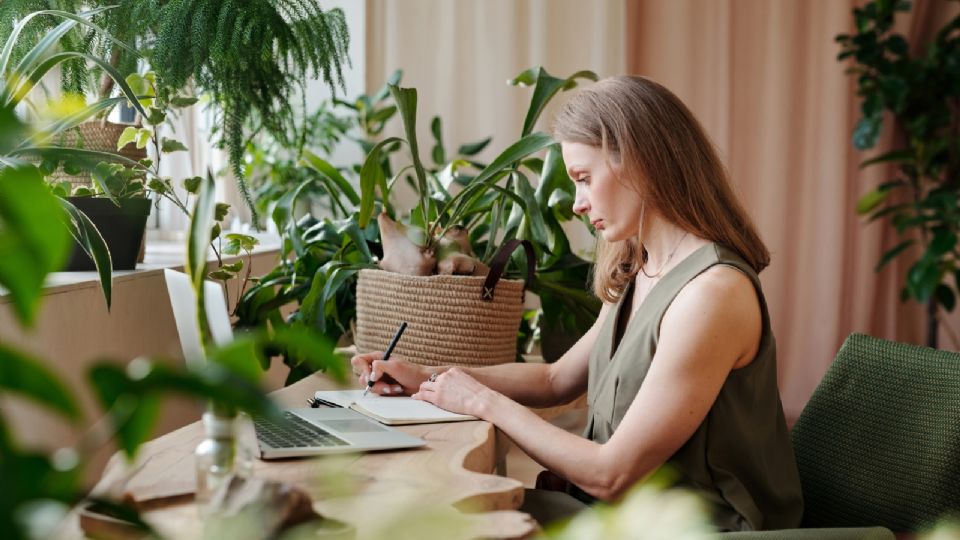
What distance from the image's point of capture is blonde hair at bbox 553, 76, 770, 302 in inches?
60.8

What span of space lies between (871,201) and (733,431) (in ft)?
10.6

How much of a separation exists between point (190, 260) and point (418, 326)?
3.93 feet

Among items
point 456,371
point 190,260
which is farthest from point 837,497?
point 190,260

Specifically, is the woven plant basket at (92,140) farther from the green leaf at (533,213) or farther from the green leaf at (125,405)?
the green leaf at (125,405)

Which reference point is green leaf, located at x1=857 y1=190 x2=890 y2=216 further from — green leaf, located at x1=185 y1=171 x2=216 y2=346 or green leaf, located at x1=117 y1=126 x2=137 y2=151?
green leaf, located at x1=185 y1=171 x2=216 y2=346

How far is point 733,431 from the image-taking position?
144 centimetres

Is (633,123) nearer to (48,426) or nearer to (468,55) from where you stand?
(48,426)

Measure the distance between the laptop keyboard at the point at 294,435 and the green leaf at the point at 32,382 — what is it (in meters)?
0.86

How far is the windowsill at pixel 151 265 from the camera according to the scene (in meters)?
1.75

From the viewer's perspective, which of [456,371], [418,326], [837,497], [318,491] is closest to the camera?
[318,491]

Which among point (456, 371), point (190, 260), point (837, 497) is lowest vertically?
point (837, 497)

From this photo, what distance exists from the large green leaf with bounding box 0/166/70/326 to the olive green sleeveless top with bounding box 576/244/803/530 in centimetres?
112

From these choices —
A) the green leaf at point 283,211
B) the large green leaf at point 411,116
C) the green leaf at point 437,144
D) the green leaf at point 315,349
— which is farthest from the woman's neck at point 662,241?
the green leaf at point 437,144

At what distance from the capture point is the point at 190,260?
83cm
